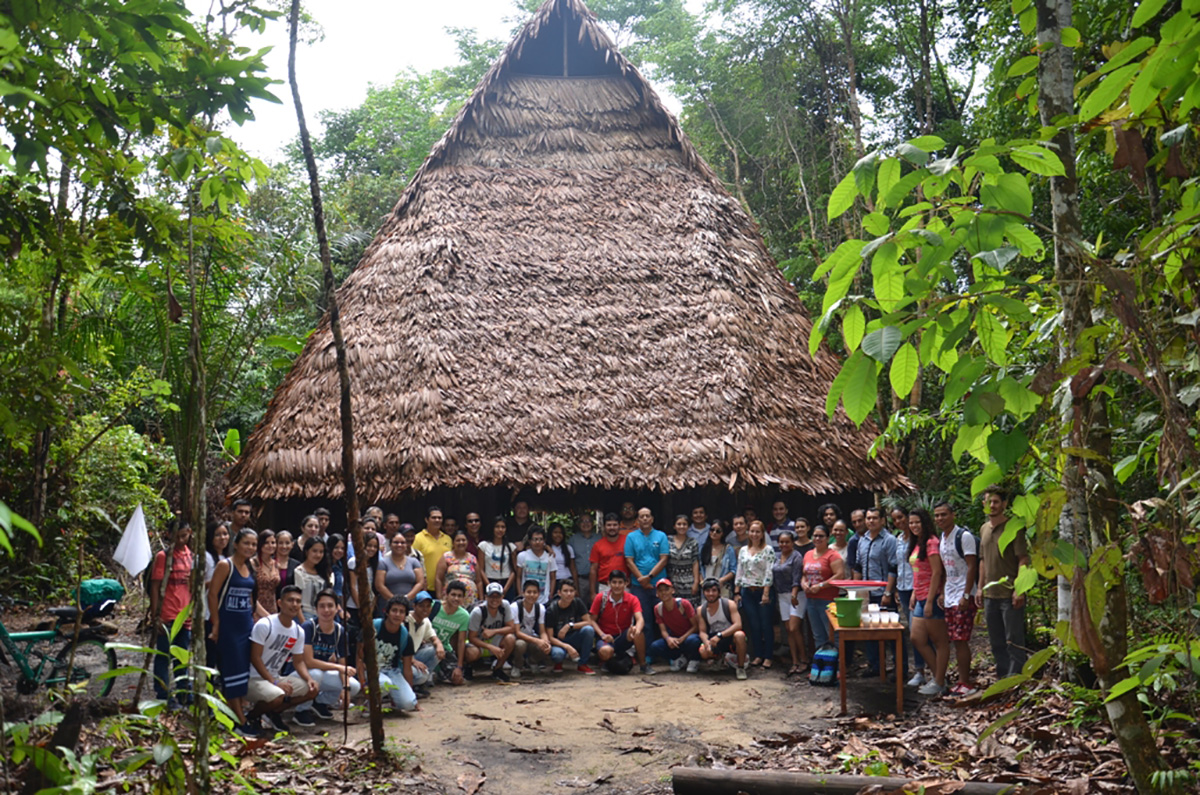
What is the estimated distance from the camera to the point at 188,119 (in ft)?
11.9

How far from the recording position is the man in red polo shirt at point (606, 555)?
928cm

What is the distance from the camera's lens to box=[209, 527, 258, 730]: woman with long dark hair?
20.0 ft

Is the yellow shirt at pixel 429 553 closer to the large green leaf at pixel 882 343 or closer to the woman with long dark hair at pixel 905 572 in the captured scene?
the woman with long dark hair at pixel 905 572

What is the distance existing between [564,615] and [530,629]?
1.32 ft

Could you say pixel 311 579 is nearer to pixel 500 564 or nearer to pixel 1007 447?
pixel 500 564

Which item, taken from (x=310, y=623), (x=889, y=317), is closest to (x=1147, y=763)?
(x=889, y=317)

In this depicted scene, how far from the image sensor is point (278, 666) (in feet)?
21.0

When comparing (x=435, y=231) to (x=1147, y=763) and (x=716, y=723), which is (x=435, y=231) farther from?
(x=1147, y=763)

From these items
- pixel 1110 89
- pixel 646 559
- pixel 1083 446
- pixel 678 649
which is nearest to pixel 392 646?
pixel 678 649

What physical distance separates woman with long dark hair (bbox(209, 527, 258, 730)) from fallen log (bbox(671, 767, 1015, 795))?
3.14m

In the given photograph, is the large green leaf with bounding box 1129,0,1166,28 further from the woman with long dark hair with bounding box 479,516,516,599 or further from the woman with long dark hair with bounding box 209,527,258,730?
the woman with long dark hair with bounding box 479,516,516,599

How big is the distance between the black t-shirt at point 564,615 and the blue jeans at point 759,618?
152 cm

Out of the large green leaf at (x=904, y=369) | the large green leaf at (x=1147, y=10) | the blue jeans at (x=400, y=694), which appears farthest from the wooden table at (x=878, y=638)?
the large green leaf at (x=1147, y=10)

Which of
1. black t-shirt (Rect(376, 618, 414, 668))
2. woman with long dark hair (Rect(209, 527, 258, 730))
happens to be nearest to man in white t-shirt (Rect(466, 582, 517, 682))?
black t-shirt (Rect(376, 618, 414, 668))
